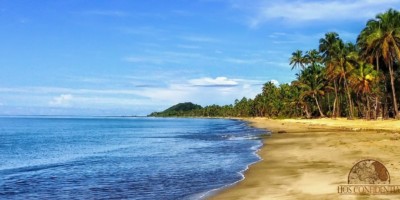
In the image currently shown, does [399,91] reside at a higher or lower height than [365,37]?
lower

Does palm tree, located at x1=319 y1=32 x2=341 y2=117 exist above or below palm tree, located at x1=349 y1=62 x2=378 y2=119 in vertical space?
above

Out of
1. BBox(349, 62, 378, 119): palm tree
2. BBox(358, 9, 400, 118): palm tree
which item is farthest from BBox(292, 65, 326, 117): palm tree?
BBox(358, 9, 400, 118): palm tree

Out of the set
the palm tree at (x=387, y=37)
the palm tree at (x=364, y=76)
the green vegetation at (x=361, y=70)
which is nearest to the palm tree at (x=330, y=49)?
the green vegetation at (x=361, y=70)

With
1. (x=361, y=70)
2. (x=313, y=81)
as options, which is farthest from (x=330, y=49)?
(x=313, y=81)

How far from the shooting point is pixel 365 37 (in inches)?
2982

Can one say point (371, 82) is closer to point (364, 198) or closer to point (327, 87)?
point (327, 87)

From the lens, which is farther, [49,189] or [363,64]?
[363,64]

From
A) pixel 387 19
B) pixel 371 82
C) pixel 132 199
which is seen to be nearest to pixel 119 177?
pixel 132 199

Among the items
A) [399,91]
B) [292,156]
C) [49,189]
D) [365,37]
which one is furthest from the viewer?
[399,91]

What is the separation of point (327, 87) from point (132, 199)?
336 ft

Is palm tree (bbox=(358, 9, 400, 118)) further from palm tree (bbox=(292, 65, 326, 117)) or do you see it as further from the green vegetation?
palm tree (bbox=(292, 65, 326, 117))

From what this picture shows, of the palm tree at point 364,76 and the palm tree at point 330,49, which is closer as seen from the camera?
the palm tree at point 364,76

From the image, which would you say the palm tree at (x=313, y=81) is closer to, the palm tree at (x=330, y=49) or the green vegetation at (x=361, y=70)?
the green vegetation at (x=361, y=70)

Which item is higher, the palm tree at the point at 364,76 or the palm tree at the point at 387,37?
the palm tree at the point at 387,37
